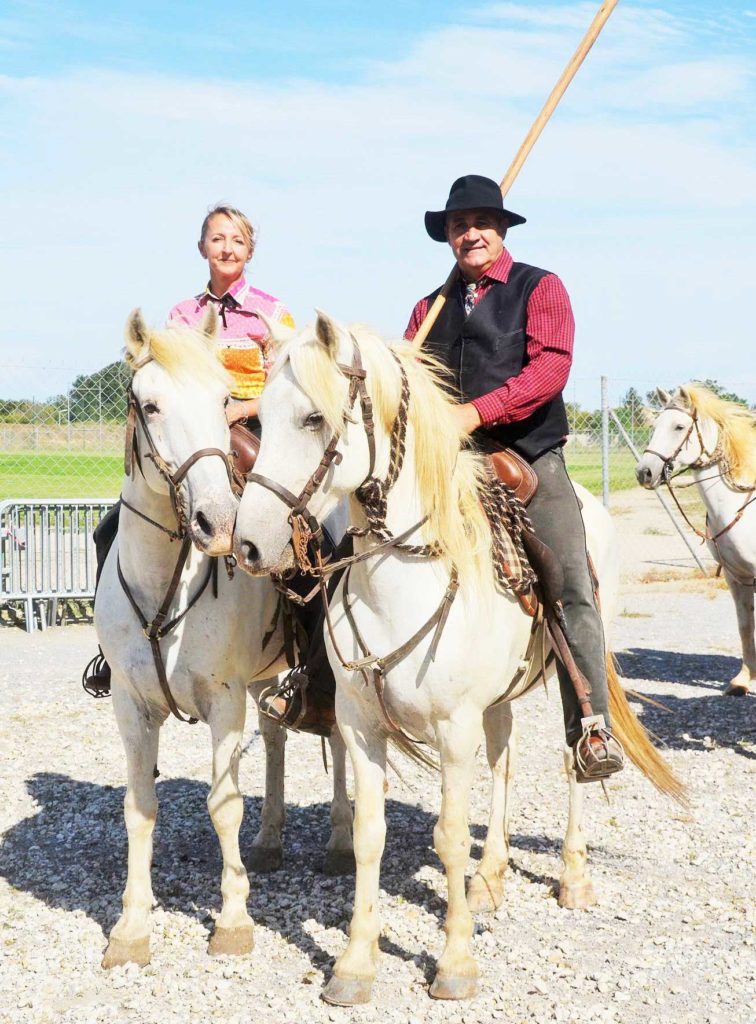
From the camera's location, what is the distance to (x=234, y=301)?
5082mm

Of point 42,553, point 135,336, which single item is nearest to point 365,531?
point 135,336

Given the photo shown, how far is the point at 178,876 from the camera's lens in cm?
534

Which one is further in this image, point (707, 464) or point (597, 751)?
point (707, 464)

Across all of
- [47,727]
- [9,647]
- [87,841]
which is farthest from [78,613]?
[87,841]

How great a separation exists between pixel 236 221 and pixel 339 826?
304cm

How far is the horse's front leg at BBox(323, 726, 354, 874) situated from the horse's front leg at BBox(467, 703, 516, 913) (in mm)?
650

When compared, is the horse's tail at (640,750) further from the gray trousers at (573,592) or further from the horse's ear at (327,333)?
the horse's ear at (327,333)

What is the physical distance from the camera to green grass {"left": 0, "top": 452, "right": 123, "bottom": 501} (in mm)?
12180

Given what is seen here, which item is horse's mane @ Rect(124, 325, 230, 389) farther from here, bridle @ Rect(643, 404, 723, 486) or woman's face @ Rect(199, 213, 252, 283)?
bridle @ Rect(643, 404, 723, 486)

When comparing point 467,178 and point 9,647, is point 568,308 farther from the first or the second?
point 9,647

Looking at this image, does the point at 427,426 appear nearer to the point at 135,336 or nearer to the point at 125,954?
the point at 135,336

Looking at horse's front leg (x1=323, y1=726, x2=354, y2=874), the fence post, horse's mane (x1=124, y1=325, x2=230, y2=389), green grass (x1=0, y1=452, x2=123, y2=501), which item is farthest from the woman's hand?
the fence post

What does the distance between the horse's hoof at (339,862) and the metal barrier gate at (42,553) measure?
22.4 feet

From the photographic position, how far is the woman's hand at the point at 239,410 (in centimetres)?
439
